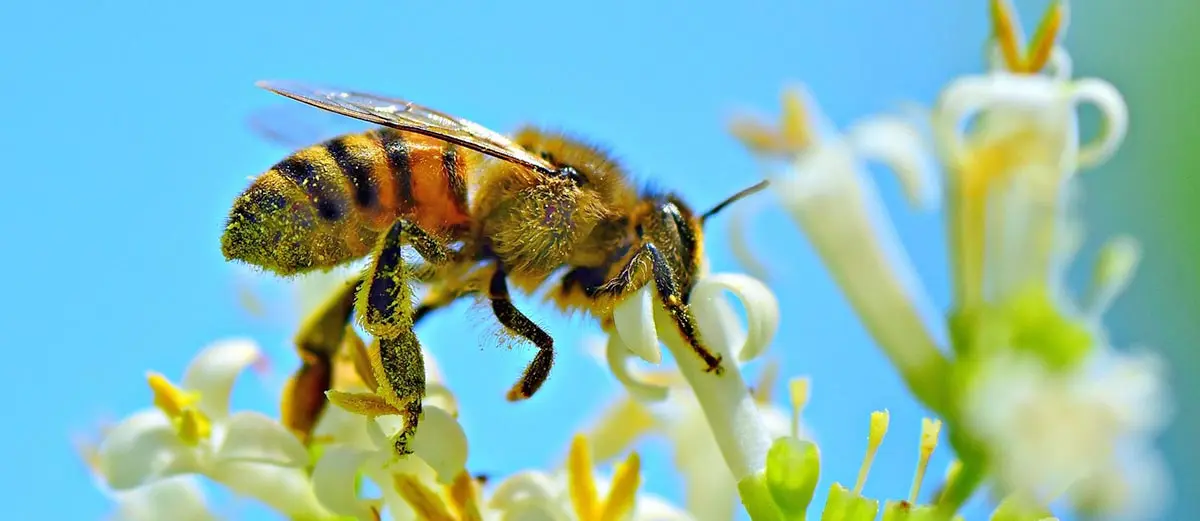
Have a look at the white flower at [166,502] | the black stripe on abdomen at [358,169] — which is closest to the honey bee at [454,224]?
the black stripe on abdomen at [358,169]

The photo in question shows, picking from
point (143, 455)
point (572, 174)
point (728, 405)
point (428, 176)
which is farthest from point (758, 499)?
point (143, 455)

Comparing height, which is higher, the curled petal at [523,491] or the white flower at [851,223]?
the white flower at [851,223]

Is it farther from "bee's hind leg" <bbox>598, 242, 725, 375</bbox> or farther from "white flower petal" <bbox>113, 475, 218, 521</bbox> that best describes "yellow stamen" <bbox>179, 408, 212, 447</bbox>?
"bee's hind leg" <bbox>598, 242, 725, 375</bbox>

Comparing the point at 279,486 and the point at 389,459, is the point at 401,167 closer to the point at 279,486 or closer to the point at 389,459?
the point at 389,459

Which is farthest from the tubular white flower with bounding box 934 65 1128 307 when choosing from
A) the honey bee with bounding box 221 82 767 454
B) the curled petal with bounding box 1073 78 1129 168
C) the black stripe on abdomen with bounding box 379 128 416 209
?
the black stripe on abdomen with bounding box 379 128 416 209

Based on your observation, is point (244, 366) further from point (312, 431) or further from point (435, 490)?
point (435, 490)

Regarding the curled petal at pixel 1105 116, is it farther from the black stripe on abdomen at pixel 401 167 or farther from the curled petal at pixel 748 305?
the black stripe on abdomen at pixel 401 167
